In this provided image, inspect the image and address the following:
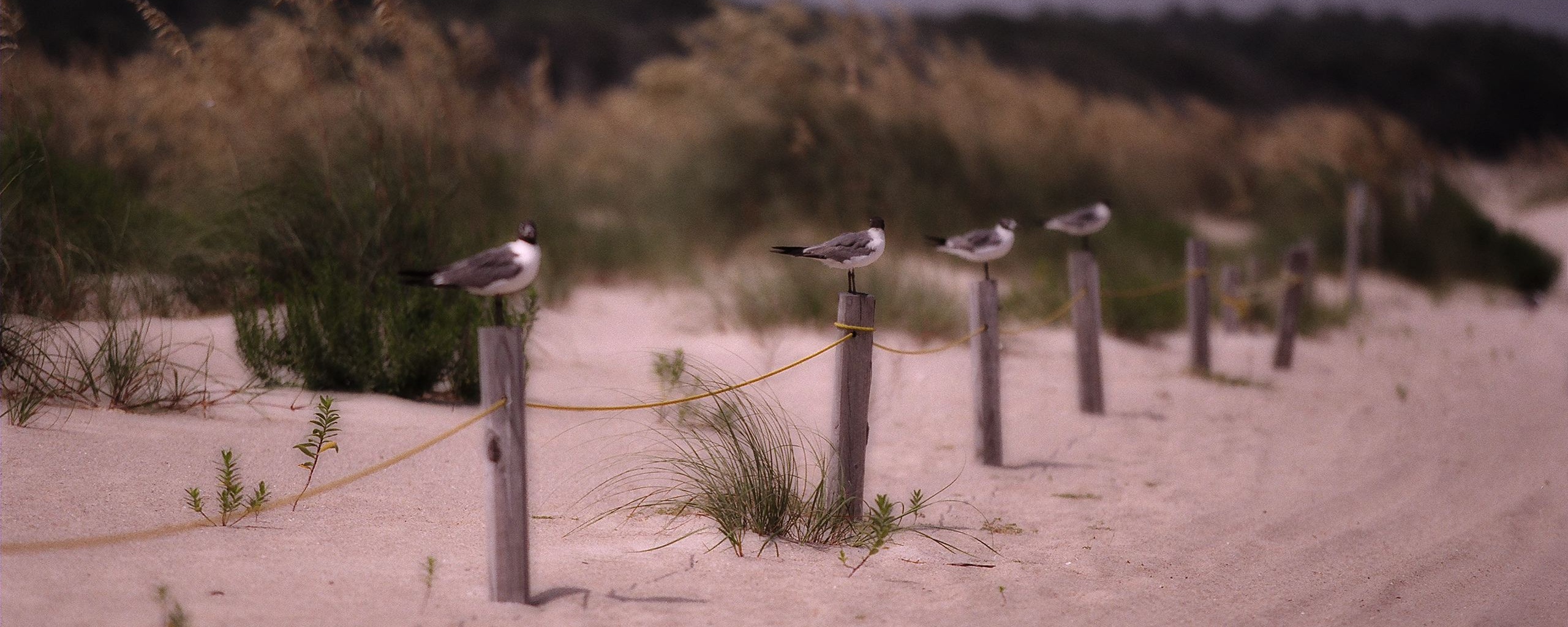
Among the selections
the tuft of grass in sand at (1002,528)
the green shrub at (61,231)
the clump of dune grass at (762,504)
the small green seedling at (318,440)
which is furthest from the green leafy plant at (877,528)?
the green shrub at (61,231)

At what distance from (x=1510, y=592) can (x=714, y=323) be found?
539 centimetres

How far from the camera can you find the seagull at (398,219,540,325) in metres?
3.11

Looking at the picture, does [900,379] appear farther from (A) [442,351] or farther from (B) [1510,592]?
(B) [1510,592]

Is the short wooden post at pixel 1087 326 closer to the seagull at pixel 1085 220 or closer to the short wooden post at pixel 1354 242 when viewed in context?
the seagull at pixel 1085 220

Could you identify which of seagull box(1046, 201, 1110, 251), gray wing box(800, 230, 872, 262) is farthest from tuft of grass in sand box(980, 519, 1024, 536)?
seagull box(1046, 201, 1110, 251)

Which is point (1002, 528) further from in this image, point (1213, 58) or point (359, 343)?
point (1213, 58)

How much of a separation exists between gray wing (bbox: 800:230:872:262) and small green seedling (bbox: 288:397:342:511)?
1666 mm

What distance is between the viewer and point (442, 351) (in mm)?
5602

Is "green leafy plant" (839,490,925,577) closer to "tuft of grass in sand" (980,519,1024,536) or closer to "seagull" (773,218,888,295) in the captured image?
"tuft of grass in sand" (980,519,1024,536)

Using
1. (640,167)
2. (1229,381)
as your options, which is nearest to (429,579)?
(1229,381)

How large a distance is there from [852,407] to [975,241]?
1.74m

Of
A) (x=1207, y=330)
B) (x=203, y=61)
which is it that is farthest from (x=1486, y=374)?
(x=203, y=61)

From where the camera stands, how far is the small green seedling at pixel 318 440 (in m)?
3.76

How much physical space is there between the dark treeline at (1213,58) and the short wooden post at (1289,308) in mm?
27655
